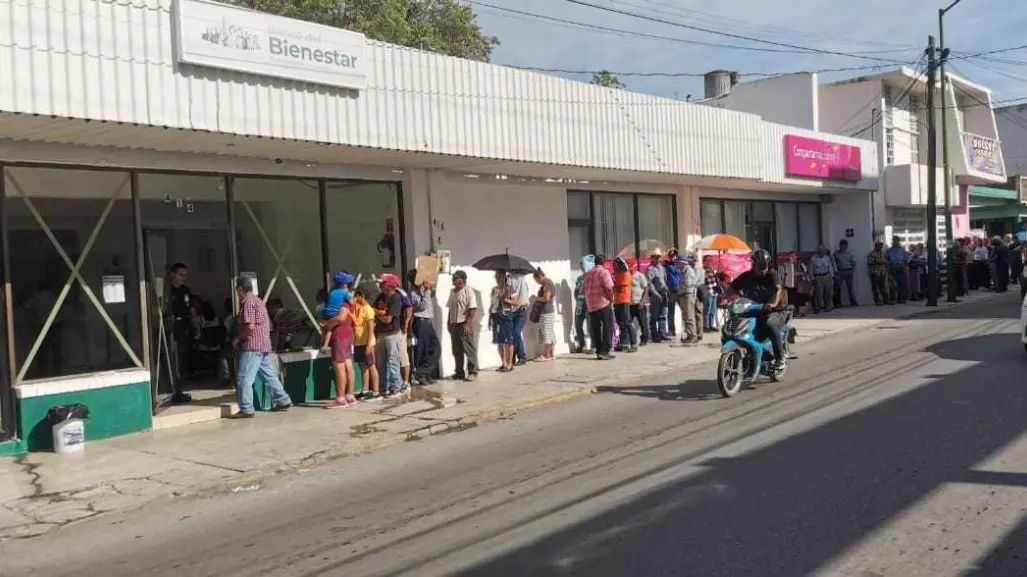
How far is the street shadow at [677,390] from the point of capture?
10841mm

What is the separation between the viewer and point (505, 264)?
13.7 meters

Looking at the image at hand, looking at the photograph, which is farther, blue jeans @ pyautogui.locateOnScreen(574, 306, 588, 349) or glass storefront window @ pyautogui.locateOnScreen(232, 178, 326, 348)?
blue jeans @ pyautogui.locateOnScreen(574, 306, 588, 349)

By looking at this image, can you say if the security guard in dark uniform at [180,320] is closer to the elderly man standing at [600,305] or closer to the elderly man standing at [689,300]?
the elderly man standing at [600,305]

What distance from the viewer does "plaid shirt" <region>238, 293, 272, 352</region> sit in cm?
1049

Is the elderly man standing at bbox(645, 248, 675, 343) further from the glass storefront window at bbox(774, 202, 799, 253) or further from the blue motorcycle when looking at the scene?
the glass storefront window at bbox(774, 202, 799, 253)

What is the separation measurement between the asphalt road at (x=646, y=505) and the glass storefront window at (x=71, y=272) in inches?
140

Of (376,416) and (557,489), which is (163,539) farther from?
(376,416)

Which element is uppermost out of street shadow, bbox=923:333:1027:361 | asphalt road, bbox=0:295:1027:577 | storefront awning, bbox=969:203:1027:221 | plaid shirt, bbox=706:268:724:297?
storefront awning, bbox=969:203:1027:221

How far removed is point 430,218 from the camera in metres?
13.7

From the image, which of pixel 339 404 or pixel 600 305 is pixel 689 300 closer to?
pixel 600 305

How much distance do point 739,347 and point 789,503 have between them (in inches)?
196

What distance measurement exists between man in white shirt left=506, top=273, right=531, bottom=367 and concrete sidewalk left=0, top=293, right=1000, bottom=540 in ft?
2.73

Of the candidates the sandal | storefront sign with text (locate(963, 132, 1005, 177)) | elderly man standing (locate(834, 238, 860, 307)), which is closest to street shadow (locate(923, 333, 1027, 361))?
the sandal

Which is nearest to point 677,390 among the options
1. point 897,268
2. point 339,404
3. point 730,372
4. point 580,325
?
point 730,372
